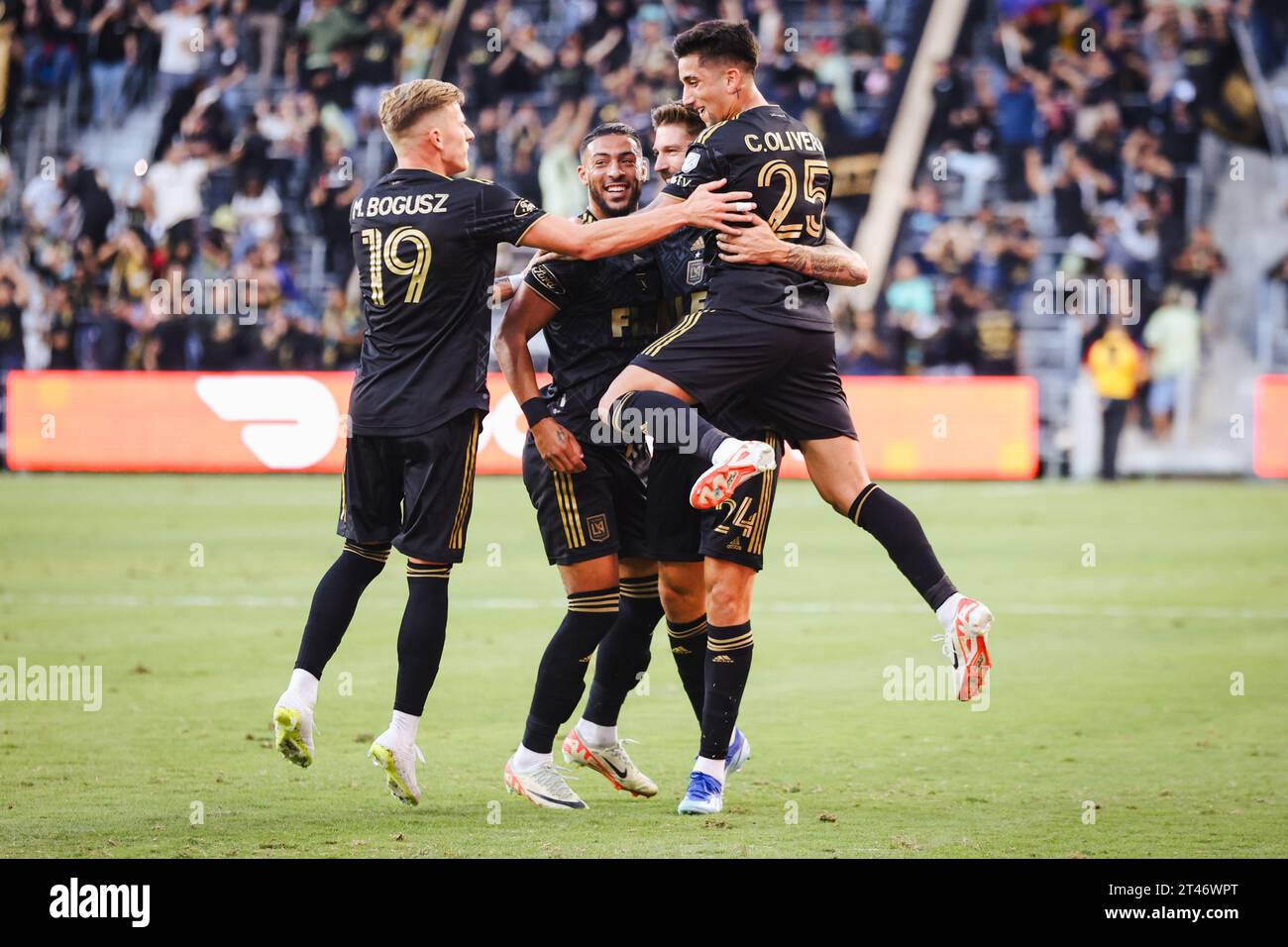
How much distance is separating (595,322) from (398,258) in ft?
2.82

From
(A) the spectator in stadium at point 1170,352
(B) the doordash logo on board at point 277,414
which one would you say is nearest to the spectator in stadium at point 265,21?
(B) the doordash logo on board at point 277,414

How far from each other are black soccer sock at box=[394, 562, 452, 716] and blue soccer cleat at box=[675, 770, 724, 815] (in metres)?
0.95

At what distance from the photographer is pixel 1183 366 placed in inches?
856

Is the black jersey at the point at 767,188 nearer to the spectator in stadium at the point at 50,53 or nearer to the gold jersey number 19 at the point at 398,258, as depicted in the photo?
the gold jersey number 19 at the point at 398,258

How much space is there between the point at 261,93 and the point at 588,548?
19.8 meters

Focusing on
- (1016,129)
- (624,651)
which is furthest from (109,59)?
(624,651)

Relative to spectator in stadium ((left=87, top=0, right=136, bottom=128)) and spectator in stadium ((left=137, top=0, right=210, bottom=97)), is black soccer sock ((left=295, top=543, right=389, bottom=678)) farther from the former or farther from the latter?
spectator in stadium ((left=87, top=0, right=136, bottom=128))

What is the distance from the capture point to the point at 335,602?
627 cm

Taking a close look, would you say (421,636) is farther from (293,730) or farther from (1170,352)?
(1170,352)

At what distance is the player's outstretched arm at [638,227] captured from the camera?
6.04 metres

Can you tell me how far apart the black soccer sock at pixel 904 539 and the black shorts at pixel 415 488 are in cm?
140

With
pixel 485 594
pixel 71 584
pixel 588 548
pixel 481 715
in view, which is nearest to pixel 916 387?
pixel 485 594

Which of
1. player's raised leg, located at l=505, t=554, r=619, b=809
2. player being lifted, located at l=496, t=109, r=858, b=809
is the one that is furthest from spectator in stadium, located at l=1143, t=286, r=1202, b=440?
player's raised leg, located at l=505, t=554, r=619, b=809

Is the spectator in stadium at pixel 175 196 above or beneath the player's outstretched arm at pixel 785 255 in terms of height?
above
